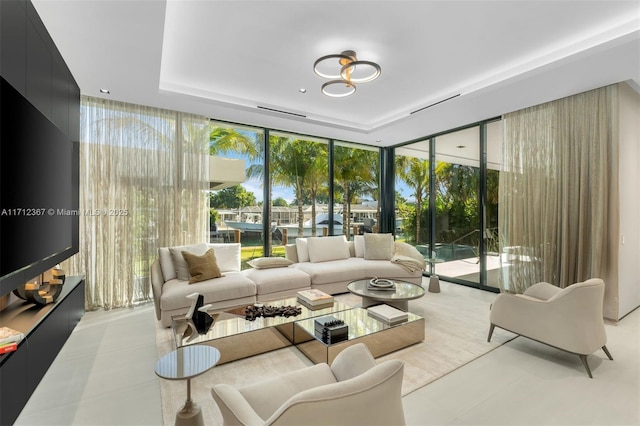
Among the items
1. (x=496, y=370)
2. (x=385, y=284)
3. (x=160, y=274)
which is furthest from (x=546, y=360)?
(x=160, y=274)

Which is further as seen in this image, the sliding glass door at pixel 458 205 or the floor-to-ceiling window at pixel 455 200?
the sliding glass door at pixel 458 205

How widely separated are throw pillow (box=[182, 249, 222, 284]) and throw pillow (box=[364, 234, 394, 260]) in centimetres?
253

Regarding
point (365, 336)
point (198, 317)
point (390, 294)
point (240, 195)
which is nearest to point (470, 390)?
point (365, 336)

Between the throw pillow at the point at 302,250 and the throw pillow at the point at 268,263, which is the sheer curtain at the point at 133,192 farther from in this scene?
the throw pillow at the point at 302,250

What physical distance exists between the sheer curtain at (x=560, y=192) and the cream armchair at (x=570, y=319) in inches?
59.9

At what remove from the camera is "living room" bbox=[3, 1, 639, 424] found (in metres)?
2.50

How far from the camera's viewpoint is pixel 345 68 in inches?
123

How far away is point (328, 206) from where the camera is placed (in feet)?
20.3

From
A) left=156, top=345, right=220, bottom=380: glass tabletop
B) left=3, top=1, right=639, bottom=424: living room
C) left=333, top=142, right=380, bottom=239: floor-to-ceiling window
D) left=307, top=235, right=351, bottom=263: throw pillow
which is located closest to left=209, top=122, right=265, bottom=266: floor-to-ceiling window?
left=3, top=1, right=639, bottom=424: living room

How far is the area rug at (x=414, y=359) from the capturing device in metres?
2.20

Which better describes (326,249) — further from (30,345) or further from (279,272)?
(30,345)

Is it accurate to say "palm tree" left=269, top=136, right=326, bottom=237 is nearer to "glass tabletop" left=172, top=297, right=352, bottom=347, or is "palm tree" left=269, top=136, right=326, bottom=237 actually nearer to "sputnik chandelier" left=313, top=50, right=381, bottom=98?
"sputnik chandelier" left=313, top=50, right=381, bottom=98

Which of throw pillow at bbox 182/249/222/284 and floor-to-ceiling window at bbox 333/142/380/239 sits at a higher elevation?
floor-to-ceiling window at bbox 333/142/380/239

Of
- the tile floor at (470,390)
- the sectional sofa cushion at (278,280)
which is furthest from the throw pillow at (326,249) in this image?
the tile floor at (470,390)
